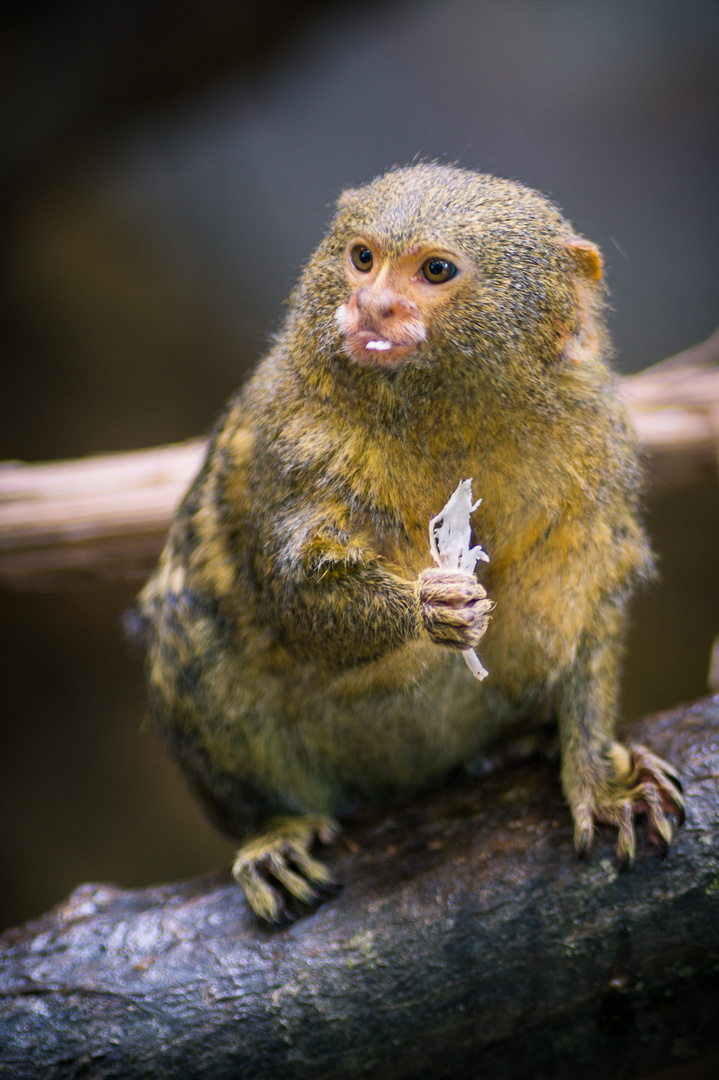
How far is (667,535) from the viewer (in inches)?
233

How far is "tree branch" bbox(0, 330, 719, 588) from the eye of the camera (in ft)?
13.9

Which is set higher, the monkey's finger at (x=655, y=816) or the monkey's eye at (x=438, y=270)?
the monkey's eye at (x=438, y=270)

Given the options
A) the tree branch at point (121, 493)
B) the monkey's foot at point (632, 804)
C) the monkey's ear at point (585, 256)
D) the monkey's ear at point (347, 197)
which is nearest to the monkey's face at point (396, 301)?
the monkey's ear at point (347, 197)

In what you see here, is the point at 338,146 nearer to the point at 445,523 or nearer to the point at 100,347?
the point at 100,347

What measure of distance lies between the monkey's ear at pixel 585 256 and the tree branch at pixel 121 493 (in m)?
1.68

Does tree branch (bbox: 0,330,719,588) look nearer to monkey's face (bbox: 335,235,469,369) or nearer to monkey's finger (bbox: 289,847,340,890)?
monkey's finger (bbox: 289,847,340,890)

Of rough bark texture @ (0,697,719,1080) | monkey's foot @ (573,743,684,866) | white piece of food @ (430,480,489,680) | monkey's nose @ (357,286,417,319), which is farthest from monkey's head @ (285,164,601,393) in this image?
rough bark texture @ (0,697,719,1080)

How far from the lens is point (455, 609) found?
2342 millimetres

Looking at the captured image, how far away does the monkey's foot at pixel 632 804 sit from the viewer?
2.72m

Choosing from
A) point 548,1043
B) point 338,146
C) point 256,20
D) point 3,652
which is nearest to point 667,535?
point 338,146

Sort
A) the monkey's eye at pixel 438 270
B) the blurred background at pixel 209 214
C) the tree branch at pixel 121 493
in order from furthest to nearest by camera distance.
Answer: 1. the blurred background at pixel 209 214
2. the tree branch at pixel 121 493
3. the monkey's eye at pixel 438 270

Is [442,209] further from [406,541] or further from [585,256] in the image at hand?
[406,541]

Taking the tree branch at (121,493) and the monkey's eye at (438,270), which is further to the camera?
the tree branch at (121,493)

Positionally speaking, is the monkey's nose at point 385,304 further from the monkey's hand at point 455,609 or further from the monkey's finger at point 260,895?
the monkey's finger at point 260,895
